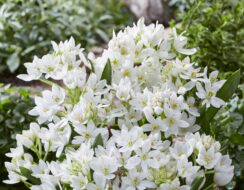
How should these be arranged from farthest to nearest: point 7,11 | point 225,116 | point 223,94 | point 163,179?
point 7,11
point 225,116
point 223,94
point 163,179

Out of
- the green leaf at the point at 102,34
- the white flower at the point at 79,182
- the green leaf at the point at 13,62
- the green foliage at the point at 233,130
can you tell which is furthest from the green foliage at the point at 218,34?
the green leaf at the point at 102,34

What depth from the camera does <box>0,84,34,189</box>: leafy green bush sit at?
8.71 ft

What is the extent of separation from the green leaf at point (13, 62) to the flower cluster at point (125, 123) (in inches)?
109

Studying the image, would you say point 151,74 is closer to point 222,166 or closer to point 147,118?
point 147,118

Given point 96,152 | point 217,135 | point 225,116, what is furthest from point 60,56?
point 225,116

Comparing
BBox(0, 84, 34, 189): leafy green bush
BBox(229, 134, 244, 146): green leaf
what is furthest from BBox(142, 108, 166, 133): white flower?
BBox(0, 84, 34, 189): leafy green bush

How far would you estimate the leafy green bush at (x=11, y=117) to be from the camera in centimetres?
266

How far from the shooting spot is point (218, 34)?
315 cm

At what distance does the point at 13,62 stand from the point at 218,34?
2166 mm

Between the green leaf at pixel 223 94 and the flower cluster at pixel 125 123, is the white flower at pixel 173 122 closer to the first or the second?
the flower cluster at pixel 125 123

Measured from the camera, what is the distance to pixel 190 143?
1801 mm

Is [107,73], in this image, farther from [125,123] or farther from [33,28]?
[33,28]

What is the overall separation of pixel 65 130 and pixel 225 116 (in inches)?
38.6

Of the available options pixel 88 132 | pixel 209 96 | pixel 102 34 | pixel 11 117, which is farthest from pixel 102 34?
pixel 88 132
